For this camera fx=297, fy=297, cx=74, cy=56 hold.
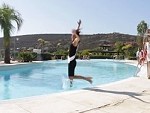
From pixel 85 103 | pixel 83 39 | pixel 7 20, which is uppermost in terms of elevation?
pixel 83 39

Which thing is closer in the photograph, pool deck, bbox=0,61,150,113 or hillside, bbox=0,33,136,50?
pool deck, bbox=0,61,150,113

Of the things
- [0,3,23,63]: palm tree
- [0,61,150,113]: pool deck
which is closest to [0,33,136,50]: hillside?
[0,3,23,63]: palm tree

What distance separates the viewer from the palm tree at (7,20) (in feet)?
72.9

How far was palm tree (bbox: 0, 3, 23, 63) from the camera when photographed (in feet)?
72.9

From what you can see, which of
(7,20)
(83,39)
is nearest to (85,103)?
(7,20)

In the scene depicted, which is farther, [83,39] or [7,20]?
[83,39]

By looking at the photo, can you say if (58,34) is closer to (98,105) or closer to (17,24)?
(17,24)

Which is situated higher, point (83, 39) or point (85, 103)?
point (83, 39)

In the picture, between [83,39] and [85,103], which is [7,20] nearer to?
[85,103]

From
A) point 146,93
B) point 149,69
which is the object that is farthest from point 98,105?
point 149,69

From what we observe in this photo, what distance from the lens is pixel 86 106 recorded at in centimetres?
584

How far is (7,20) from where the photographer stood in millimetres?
22328

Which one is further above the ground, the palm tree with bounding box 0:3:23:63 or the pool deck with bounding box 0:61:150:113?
the palm tree with bounding box 0:3:23:63

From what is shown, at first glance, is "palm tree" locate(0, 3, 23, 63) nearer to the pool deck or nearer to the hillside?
the pool deck
